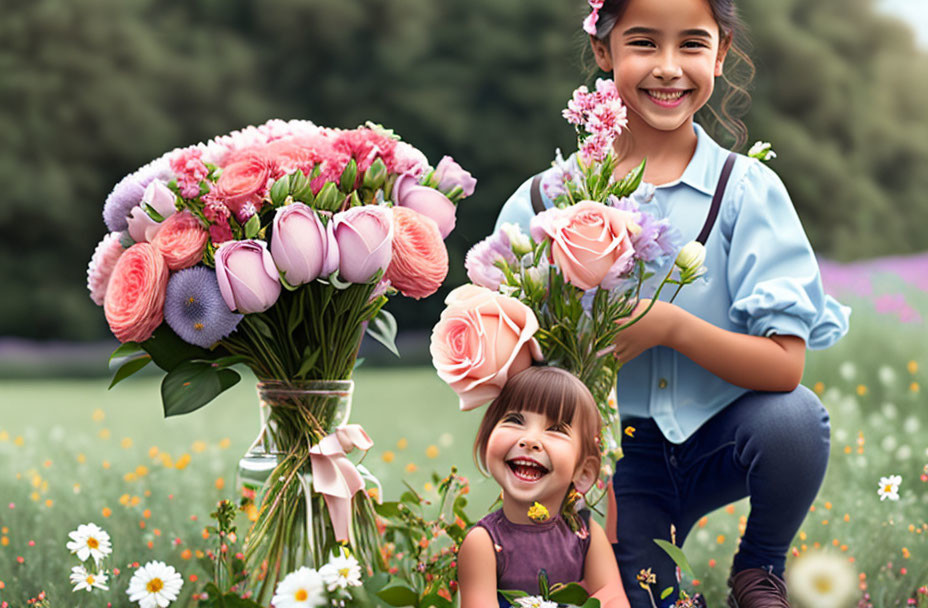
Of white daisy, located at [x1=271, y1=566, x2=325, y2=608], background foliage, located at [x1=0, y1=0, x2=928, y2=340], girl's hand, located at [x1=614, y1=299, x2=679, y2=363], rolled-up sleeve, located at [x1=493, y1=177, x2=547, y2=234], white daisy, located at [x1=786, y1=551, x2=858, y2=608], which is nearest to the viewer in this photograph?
white daisy, located at [x1=271, y1=566, x2=325, y2=608]

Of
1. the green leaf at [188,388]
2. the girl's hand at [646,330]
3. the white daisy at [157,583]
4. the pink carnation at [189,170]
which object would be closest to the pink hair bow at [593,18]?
the girl's hand at [646,330]

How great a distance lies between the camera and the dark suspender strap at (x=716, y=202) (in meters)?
2.64

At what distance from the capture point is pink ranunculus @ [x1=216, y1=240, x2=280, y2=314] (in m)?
2.06

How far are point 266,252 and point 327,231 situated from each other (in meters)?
0.13

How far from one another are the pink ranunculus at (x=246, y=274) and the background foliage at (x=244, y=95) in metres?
8.90

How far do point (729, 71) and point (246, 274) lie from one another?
1598mm

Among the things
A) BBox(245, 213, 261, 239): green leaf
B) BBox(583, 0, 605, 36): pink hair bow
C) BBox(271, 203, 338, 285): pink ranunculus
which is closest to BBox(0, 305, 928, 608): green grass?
BBox(271, 203, 338, 285): pink ranunculus

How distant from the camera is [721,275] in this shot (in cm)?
266

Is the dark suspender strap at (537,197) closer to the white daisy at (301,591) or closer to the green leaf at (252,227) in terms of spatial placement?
the green leaf at (252,227)

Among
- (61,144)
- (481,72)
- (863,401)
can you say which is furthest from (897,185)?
(61,144)

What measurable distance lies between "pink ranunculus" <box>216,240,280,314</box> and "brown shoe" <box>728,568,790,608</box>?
150 cm

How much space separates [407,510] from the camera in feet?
8.32

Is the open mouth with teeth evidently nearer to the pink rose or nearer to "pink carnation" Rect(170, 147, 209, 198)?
the pink rose

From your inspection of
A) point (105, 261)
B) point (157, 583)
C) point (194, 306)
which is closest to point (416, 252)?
point (194, 306)
